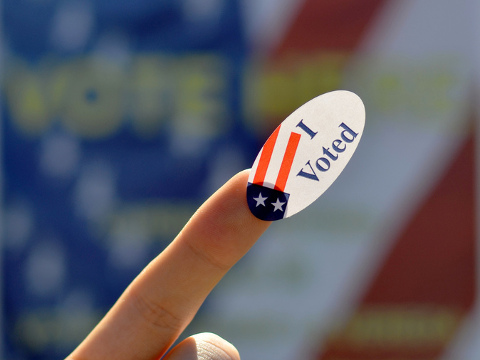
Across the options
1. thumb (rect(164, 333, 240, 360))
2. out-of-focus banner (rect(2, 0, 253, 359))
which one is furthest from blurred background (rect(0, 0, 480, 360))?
thumb (rect(164, 333, 240, 360))

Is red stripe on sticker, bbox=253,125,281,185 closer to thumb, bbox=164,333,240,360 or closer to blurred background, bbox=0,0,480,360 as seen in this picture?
thumb, bbox=164,333,240,360

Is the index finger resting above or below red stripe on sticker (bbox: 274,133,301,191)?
below

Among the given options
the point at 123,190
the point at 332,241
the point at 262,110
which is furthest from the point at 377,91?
the point at 123,190

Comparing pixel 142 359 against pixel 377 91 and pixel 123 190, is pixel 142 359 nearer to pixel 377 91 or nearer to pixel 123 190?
pixel 123 190

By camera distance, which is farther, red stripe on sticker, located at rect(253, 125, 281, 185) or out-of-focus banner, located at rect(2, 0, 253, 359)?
out-of-focus banner, located at rect(2, 0, 253, 359)

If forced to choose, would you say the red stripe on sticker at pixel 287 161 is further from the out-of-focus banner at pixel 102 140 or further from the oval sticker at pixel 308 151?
the out-of-focus banner at pixel 102 140

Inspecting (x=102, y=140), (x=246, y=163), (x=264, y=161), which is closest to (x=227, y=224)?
(x=264, y=161)
